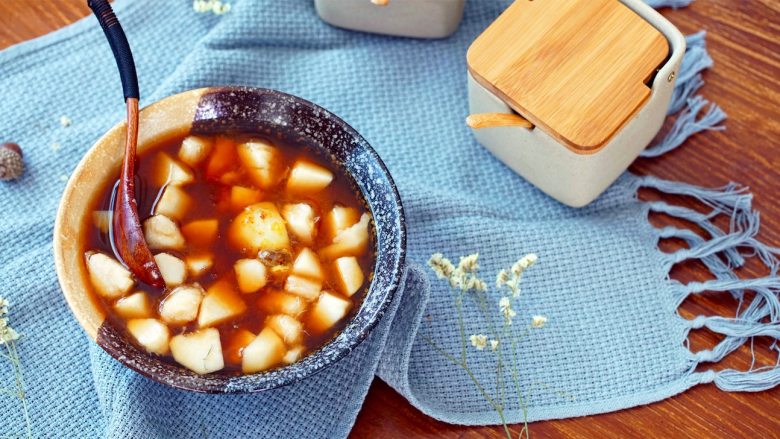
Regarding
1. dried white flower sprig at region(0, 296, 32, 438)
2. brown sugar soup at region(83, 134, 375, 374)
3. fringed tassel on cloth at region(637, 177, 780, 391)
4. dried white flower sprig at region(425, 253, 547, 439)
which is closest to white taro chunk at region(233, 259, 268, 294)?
brown sugar soup at region(83, 134, 375, 374)

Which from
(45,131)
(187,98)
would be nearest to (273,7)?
(187,98)

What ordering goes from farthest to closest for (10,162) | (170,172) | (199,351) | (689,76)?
(689,76)
(10,162)
(170,172)
(199,351)

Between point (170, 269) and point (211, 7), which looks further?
point (211, 7)

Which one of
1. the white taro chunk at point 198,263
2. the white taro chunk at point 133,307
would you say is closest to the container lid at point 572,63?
the white taro chunk at point 198,263

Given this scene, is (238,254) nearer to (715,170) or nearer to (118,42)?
(118,42)

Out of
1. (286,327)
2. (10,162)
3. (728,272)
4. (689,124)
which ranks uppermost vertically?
(689,124)

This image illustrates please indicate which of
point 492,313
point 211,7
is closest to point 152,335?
point 492,313
